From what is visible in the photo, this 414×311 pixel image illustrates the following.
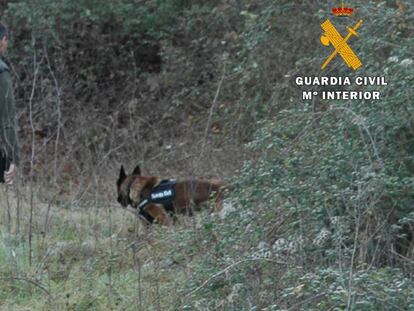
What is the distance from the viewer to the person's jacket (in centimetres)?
899

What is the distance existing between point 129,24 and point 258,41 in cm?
463

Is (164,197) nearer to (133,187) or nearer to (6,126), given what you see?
(133,187)

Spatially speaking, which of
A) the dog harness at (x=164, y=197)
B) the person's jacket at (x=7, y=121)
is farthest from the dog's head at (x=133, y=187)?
the person's jacket at (x=7, y=121)

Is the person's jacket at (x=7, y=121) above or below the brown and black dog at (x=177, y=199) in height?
above

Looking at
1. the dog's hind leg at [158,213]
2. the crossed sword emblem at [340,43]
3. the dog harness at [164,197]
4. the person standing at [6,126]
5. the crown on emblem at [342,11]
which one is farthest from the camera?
the crown on emblem at [342,11]

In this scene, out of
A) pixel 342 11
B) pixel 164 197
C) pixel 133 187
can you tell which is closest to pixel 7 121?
pixel 164 197

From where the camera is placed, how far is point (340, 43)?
10344 mm

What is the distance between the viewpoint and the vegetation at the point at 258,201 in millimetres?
7051

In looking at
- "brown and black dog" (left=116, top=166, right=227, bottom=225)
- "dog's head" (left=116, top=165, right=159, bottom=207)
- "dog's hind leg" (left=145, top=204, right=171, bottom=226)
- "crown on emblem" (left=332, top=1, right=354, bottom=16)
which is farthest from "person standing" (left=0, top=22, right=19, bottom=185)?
"crown on emblem" (left=332, top=1, right=354, bottom=16)

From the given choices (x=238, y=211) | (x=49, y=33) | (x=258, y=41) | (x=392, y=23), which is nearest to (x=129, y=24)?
(x=49, y=33)

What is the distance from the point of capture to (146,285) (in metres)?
8.05

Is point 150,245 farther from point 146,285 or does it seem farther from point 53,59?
point 53,59

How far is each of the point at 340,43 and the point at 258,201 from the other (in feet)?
9.00

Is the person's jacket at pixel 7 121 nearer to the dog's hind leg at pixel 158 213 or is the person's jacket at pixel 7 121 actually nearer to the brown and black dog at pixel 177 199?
the brown and black dog at pixel 177 199
